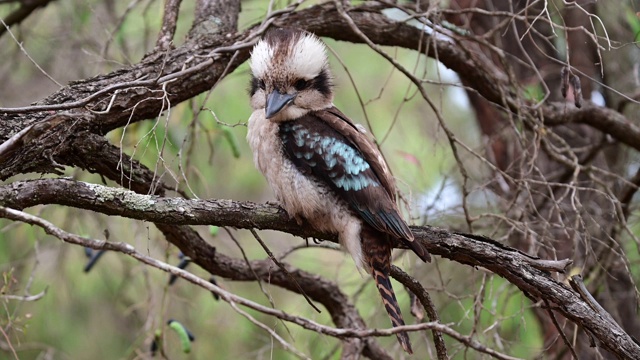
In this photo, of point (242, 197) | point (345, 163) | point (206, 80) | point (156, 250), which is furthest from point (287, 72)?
point (242, 197)

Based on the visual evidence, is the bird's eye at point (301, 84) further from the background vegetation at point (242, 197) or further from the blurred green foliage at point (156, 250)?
the blurred green foliage at point (156, 250)

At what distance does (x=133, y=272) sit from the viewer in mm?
4828

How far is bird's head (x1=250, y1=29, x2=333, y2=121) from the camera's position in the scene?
2990mm

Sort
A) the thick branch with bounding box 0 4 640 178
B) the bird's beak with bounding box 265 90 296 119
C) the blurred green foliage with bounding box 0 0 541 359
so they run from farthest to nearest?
the blurred green foliage with bounding box 0 0 541 359 → the bird's beak with bounding box 265 90 296 119 → the thick branch with bounding box 0 4 640 178

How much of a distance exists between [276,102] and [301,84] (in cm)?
20

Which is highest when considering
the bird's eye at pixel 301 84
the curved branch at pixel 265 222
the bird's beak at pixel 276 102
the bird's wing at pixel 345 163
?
the bird's eye at pixel 301 84

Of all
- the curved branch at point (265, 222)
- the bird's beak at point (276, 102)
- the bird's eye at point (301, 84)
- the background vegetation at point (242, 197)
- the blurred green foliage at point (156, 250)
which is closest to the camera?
the curved branch at point (265, 222)

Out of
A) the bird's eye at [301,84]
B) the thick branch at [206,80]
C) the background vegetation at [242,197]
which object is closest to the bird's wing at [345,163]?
the bird's eye at [301,84]

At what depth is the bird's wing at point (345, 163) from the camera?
9.01 feet

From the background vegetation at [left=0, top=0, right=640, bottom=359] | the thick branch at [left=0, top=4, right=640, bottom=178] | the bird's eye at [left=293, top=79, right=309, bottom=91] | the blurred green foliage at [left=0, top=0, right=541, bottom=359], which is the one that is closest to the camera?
the thick branch at [left=0, top=4, right=640, bottom=178]

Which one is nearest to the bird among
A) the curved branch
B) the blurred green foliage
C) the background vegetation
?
the curved branch

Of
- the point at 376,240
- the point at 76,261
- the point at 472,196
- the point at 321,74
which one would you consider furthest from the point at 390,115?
the point at 376,240

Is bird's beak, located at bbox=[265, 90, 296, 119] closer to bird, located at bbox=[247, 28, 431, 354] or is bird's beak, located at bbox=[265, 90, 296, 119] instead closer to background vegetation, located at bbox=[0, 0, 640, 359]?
bird, located at bbox=[247, 28, 431, 354]

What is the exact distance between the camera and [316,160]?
285 centimetres
